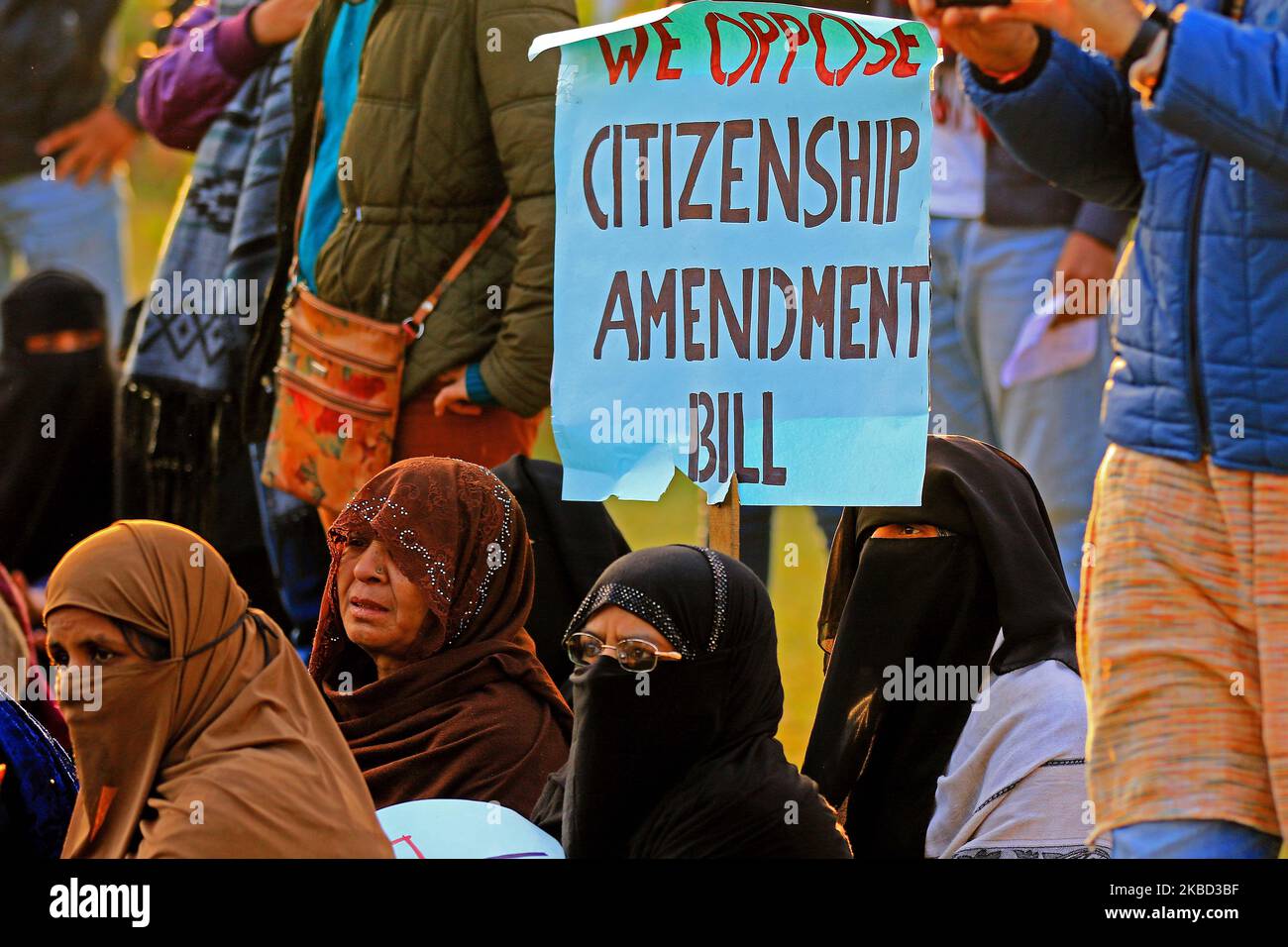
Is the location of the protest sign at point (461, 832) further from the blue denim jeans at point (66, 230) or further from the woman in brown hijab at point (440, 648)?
the blue denim jeans at point (66, 230)

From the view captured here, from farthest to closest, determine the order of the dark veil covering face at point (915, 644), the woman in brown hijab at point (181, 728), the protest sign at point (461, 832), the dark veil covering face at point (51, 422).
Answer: the dark veil covering face at point (51, 422), the dark veil covering face at point (915, 644), the protest sign at point (461, 832), the woman in brown hijab at point (181, 728)

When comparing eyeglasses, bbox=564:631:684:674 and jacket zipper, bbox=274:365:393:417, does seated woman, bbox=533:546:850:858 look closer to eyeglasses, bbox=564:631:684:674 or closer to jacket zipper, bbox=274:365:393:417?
eyeglasses, bbox=564:631:684:674

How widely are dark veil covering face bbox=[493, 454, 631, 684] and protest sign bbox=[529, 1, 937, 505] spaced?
0.62 meters

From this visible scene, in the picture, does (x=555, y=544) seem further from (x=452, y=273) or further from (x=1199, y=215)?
(x=1199, y=215)

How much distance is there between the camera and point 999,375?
468 centimetres

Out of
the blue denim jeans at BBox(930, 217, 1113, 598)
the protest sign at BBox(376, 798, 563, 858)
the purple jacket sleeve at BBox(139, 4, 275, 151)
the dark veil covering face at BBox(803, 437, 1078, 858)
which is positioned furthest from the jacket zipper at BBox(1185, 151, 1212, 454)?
the purple jacket sleeve at BBox(139, 4, 275, 151)

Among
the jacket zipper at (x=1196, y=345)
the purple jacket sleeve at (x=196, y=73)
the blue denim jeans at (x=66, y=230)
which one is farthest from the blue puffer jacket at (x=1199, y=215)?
the blue denim jeans at (x=66, y=230)

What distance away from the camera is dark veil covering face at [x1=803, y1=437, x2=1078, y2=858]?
3715 mm

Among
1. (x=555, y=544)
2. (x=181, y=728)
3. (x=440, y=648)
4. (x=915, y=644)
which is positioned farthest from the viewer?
(x=555, y=544)

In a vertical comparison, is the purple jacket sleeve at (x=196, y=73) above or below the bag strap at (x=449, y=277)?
above

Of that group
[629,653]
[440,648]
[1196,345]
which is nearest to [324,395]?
[440,648]

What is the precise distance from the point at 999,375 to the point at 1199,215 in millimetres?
1245

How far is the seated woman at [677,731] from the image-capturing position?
3.25 m
